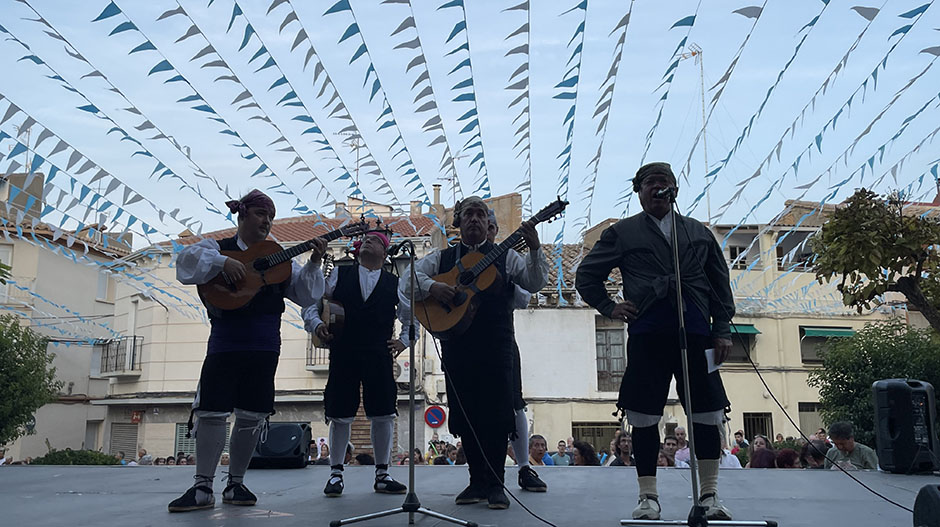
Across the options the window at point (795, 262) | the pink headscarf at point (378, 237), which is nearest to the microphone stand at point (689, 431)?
the pink headscarf at point (378, 237)

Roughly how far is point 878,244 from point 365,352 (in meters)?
5.68

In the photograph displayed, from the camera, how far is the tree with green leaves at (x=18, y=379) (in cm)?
1906

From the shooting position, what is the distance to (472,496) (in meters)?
4.19

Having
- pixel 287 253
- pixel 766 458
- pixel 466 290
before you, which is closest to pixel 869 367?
pixel 766 458

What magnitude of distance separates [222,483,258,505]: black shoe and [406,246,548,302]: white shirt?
4.59 feet

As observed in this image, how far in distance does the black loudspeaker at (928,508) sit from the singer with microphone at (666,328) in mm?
1109

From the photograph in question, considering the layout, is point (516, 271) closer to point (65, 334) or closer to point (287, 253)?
point (287, 253)

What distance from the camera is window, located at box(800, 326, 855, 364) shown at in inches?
901

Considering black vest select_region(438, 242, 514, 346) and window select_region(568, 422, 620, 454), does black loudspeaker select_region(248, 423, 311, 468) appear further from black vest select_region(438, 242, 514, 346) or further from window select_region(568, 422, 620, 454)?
window select_region(568, 422, 620, 454)

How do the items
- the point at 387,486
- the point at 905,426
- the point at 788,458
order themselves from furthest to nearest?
1. the point at 788,458
2. the point at 905,426
3. the point at 387,486

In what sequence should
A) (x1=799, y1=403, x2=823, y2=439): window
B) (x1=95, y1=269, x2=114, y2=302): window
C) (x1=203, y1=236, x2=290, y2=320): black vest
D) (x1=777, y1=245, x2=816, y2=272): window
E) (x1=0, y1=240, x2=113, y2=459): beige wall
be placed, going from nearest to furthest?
(x1=203, y1=236, x2=290, y2=320): black vest
(x1=777, y1=245, x2=816, y2=272): window
(x1=799, y1=403, x2=823, y2=439): window
(x1=0, y1=240, x2=113, y2=459): beige wall
(x1=95, y1=269, x2=114, y2=302): window

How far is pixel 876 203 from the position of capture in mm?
8062

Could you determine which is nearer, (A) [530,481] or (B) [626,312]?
(B) [626,312]

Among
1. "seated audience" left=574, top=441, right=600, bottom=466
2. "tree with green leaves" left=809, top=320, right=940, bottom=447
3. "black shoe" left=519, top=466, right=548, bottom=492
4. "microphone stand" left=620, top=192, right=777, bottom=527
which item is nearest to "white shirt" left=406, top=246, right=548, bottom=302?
"microphone stand" left=620, top=192, right=777, bottom=527
